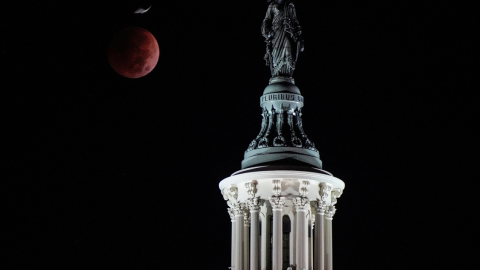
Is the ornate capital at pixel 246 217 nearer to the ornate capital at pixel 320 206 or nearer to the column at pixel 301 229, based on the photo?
the column at pixel 301 229

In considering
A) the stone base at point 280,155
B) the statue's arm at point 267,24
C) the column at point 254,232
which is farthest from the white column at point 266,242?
the statue's arm at point 267,24

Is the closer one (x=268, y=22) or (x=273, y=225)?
(x=273, y=225)

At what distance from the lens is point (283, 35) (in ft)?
178

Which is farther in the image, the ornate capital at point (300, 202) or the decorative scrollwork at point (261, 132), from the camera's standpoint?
the decorative scrollwork at point (261, 132)

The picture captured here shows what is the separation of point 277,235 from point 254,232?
1202 mm

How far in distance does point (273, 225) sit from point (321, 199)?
8.14ft

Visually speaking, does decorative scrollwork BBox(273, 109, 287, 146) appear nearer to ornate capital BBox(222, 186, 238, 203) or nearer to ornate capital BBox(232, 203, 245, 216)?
ornate capital BBox(222, 186, 238, 203)

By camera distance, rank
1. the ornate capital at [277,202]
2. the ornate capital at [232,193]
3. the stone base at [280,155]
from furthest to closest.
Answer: the ornate capital at [232,193]
the stone base at [280,155]
the ornate capital at [277,202]

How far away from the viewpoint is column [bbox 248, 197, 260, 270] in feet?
169

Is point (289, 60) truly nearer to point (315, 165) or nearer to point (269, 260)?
point (315, 165)

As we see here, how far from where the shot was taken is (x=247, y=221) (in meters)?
52.5

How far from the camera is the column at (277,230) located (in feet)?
167

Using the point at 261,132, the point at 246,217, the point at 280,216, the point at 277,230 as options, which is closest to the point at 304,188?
the point at 280,216

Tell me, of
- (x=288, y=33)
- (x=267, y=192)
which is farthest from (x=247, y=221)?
(x=288, y=33)
